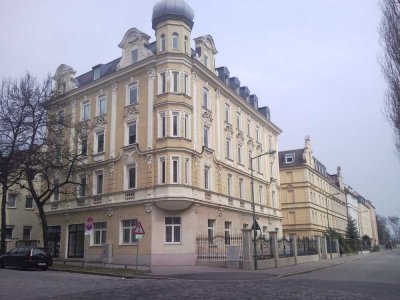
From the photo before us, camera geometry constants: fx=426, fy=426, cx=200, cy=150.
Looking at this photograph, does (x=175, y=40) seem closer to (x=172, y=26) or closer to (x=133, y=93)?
(x=172, y=26)

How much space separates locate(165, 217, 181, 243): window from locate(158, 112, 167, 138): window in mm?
6255

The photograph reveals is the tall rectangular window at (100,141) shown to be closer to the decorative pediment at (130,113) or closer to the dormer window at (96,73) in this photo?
the decorative pediment at (130,113)

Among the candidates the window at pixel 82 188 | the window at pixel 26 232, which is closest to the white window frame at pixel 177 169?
the window at pixel 82 188

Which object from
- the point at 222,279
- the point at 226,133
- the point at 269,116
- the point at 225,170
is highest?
the point at 269,116

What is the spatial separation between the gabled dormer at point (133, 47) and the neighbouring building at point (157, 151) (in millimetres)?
85

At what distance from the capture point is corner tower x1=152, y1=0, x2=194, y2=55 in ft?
108

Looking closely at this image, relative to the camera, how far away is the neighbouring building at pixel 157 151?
102 feet

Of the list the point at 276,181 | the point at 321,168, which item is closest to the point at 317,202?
the point at 321,168

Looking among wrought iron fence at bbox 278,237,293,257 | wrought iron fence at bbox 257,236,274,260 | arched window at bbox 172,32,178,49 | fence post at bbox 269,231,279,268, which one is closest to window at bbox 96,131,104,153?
arched window at bbox 172,32,178,49

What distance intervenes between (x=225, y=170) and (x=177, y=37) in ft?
40.0

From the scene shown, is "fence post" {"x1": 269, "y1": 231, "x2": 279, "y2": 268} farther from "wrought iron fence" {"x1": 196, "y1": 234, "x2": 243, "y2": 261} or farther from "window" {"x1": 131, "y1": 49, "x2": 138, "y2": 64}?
"window" {"x1": 131, "y1": 49, "x2": 138, "y2": 64}

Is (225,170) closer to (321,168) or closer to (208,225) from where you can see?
(208,225)

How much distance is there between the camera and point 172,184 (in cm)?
3036

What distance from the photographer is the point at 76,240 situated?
3688 centimetres
